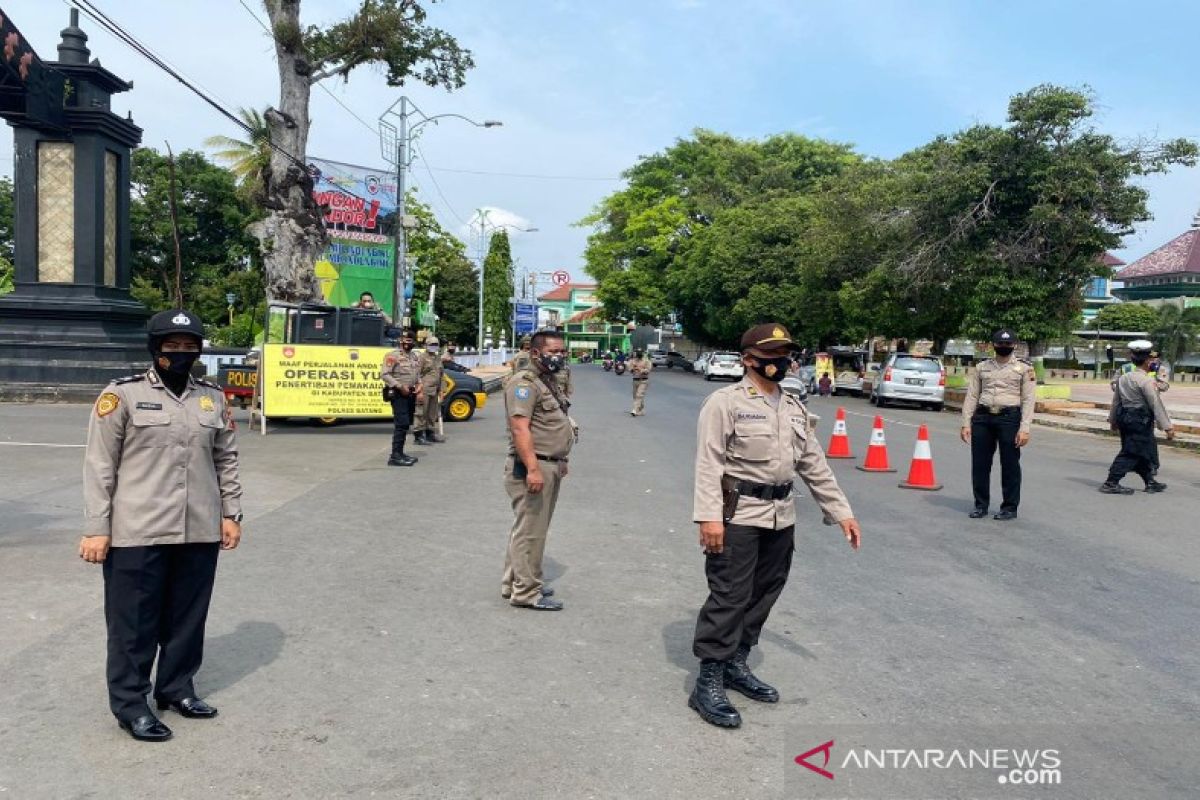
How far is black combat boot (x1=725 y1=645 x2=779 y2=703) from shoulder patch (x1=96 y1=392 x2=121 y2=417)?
2.74 metres

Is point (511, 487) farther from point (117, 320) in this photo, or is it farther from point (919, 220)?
point (919, 220)

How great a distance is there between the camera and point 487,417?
20234mm

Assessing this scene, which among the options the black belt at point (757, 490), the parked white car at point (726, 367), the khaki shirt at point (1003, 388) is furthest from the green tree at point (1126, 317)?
the black belt at point (757, 490)

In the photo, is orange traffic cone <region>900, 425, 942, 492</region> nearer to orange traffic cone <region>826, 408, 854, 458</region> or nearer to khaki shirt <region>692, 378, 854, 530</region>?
orange traffic cone <region>826, 408, 854, 458</region>

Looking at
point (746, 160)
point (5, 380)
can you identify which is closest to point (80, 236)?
point (5, 380)

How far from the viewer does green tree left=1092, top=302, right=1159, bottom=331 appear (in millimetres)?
67625

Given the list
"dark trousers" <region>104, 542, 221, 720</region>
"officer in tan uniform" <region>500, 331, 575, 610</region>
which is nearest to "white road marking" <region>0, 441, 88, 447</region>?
"officer in tan uniform" <region>500, 331, 575, 610</region>

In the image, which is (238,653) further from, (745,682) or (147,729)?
(745,682)

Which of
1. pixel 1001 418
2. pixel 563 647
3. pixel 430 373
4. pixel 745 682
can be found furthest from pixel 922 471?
pixel 745 682

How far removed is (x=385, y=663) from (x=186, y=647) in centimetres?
102

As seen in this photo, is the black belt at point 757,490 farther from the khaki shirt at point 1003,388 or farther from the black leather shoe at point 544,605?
the khaki shirt at point 1003,388

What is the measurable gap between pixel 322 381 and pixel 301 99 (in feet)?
32.2

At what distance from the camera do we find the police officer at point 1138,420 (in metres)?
10.9

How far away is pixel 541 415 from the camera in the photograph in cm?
573
